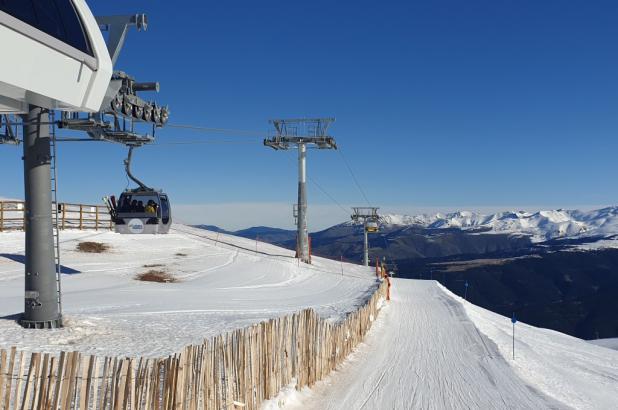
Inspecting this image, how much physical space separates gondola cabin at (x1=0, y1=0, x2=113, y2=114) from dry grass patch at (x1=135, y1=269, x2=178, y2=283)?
1841cm

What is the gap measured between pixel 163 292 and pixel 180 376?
16.4m

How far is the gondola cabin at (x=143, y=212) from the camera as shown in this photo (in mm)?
21125

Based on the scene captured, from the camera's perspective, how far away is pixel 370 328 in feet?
63.7

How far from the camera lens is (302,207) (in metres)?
39.5

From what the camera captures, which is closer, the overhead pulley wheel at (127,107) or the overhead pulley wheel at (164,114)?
the overhead pulley wheel at (127,107)

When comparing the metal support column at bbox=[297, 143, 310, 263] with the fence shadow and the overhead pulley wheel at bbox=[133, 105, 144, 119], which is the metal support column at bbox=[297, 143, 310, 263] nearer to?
the fence shadow

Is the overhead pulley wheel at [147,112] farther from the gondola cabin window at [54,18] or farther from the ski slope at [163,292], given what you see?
the gondola cabin window at [54,18]

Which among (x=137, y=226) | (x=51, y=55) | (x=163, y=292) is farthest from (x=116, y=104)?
(x=163, y=292)

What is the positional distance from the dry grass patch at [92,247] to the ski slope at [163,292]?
501 millimetres

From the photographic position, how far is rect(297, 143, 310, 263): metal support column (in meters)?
39.0

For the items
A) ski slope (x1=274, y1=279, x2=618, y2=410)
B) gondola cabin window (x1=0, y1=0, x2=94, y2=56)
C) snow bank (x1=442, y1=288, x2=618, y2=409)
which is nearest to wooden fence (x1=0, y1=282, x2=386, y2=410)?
ski slope (x1=274, y1=279, x2=618, y2=410)

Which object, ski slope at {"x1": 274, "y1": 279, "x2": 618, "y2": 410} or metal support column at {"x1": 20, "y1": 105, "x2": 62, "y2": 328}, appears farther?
metal support column at {"x1": 20, "y1": 105, "x2": 62, "y2": 328}

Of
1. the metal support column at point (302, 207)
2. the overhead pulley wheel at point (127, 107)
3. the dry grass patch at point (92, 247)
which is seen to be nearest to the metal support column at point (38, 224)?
the overhead pulley wheel at point (127, 107)

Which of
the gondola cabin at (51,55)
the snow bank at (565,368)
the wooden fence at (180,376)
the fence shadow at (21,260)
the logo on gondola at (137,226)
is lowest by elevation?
the snow bank at (565,368)
